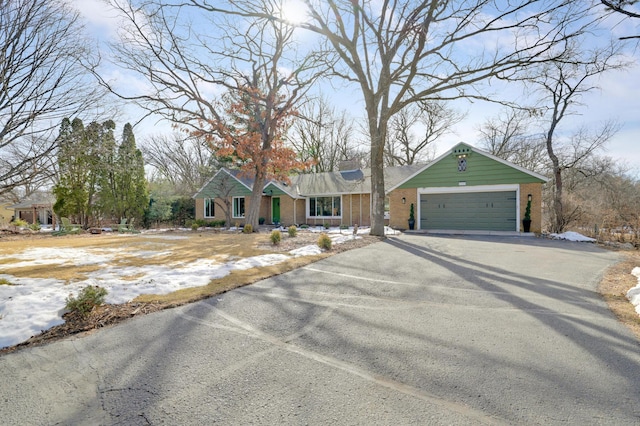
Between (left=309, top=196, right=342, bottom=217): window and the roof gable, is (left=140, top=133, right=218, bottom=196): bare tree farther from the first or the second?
(left=309, top=196, right=342, bottom=217): window

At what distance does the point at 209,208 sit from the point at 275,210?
570 centimetres

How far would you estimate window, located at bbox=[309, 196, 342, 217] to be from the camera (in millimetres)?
20359

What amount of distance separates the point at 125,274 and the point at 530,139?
93.5 ft

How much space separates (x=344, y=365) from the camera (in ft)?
8.50

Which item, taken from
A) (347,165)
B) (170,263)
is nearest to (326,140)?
(347,165)

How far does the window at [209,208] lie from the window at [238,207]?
71.7 inches

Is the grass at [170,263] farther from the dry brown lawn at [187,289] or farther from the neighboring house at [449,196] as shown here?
the neighboring house at [449,196]

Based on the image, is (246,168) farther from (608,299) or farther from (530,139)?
(530,139)

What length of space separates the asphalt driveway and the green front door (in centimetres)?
1777

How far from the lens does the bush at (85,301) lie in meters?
3.64

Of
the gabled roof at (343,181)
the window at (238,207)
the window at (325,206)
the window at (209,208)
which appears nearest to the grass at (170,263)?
the gabled roof at (343,181)

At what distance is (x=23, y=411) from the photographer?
2.00 m

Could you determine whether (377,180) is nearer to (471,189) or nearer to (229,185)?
(471,189)

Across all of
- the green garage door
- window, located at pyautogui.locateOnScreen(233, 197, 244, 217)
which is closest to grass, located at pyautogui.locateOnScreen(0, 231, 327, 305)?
the green garage door
